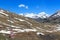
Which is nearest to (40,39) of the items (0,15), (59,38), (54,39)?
(54,39)

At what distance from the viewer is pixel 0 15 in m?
122

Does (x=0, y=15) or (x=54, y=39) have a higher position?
(x=0, y=15)

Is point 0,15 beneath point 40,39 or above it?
above

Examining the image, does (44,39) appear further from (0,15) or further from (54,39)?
(0,15)

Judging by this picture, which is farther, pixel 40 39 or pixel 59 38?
pixel 59 38

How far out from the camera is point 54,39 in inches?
2869

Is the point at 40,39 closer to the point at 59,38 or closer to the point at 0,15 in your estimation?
the point at 59,38

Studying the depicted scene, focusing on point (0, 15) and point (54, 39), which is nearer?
point (54, 39)

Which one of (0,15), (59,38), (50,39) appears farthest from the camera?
(0,15)

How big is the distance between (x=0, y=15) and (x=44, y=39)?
5780 cm

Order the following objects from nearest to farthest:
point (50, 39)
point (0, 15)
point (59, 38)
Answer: point (50, 39) < point (59, 38) < point (0, 15)

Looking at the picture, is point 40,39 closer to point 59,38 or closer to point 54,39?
point 54,39

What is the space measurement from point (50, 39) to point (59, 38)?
1030 centimetres

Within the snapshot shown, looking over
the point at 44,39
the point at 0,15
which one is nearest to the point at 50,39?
the point at 44,39
